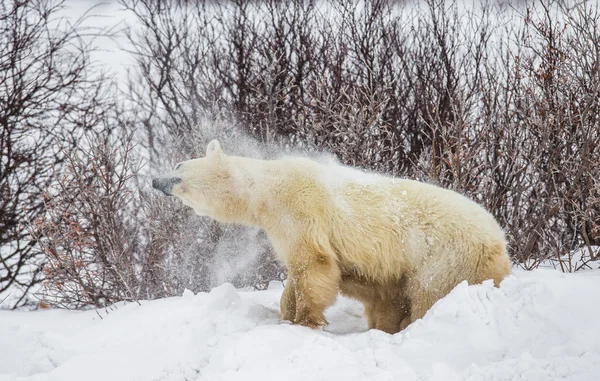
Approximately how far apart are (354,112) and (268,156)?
68.2 inches

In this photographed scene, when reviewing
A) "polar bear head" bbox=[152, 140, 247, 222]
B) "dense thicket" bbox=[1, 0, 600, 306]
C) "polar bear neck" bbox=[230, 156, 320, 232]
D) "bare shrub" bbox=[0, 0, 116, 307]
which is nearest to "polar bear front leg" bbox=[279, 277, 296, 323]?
"polar bear neck" bbox=[230, 156, 320, 232]

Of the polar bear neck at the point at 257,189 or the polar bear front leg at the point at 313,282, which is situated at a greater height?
the polar bear neck at the point at 257,189

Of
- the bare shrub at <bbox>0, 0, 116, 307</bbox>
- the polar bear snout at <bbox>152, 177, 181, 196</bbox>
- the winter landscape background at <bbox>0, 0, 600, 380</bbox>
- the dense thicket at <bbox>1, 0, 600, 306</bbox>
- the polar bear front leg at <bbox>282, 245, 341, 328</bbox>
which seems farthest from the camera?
the bare shrub at <bbox>0, 0, 116, 307</bbox>

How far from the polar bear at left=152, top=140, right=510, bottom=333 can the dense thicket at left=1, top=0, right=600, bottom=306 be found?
7.01 ft

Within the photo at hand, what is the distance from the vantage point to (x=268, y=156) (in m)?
9.34

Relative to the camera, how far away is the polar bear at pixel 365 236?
13.3 feet

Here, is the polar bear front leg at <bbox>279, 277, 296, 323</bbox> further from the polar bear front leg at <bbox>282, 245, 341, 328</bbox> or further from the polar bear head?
the polar bear head

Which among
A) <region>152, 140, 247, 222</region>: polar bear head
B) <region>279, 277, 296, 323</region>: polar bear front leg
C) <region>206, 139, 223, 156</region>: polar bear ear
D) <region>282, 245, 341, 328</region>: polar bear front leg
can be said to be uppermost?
<region>206, 139, 223, 156</region>: polar bear ear

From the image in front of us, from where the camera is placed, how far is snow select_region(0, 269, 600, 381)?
303cm

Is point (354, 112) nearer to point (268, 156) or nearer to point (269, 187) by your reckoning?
point (268, 156)

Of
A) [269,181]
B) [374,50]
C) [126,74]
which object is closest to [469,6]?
[374,50]

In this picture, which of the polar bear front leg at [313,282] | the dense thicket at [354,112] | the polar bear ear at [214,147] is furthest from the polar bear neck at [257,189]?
the dense thicket at [354,112]

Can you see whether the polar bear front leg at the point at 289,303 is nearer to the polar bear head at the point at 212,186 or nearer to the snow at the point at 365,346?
the snow at the point at 365,346

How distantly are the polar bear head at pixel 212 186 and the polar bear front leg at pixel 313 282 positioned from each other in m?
0.74
